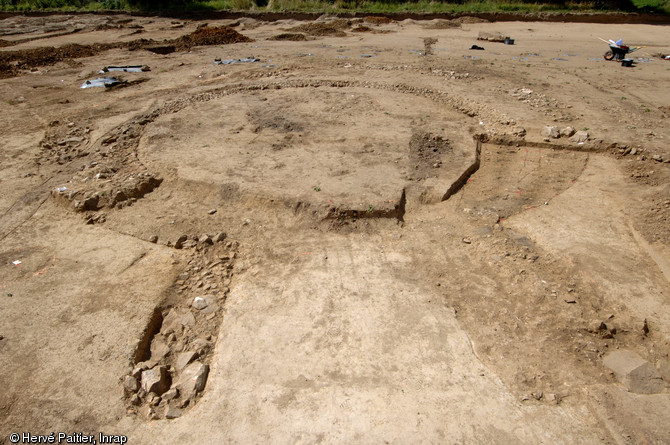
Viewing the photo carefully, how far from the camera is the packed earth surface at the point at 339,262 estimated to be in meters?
3.02

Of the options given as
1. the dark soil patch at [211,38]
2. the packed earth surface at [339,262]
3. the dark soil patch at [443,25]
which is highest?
the dark soil patch at [443,25]

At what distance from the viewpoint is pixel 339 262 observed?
175 inches

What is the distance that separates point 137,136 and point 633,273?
7.53 meters

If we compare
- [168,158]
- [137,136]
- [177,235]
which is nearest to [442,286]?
[177,235]

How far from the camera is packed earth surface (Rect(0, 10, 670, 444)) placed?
3.02 metres

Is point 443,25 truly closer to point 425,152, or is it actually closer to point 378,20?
point 378,20

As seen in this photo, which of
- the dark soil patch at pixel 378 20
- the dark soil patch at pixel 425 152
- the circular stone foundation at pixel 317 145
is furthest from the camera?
the dark soil patch at pixel 378 20

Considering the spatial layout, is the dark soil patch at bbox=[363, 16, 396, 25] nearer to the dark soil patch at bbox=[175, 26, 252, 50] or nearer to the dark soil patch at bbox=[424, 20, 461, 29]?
the dark soil patch at bbox=[424, 20, 461, 29]

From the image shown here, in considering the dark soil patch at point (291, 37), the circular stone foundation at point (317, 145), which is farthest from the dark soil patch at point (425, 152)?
the dark soil patch at point (291, 37)

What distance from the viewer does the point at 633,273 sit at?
4.16 metres

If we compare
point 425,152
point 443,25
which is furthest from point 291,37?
point 425,152

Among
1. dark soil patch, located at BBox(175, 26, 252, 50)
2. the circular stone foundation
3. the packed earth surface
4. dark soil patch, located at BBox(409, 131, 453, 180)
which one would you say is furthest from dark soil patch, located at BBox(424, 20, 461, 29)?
dark soil patch, located at BBox(409, 131, 453, 180)

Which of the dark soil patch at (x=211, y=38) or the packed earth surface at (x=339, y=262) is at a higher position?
the dark soil patch at (x=211, y=38)

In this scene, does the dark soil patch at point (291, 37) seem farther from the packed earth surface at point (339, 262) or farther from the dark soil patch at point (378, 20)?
the packed earth surface at point (339, 262)
